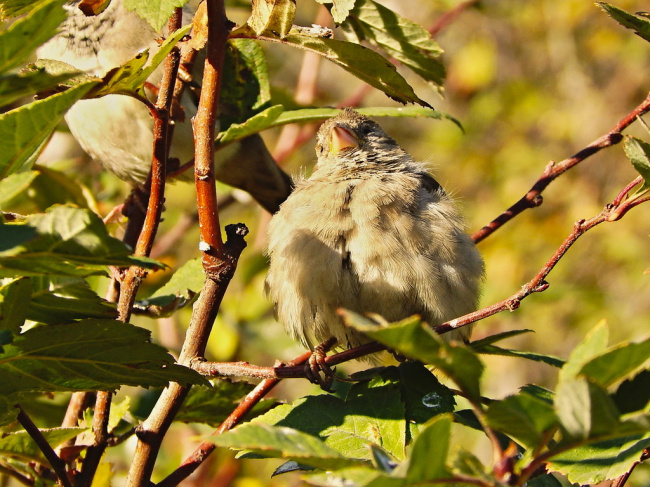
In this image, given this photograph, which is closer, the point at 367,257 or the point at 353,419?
the point at 353,419

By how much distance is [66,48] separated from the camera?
9.54 ft

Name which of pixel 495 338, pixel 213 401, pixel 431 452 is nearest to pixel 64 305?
pixel 213 401

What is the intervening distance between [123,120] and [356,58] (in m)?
1.79

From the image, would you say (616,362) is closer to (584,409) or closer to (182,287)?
(584,409)

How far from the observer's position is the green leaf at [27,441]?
5.21ft

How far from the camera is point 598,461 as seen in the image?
4.15ft

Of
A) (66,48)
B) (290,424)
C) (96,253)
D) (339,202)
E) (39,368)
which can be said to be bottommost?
(290,424)

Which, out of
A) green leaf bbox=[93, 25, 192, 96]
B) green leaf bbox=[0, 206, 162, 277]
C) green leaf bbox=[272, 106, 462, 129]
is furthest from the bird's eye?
green leaf bbox=[0, 206, 162, 277]

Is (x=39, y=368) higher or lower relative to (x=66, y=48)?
lower

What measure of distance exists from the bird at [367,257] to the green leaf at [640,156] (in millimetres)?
851

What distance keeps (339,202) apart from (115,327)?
112 cm

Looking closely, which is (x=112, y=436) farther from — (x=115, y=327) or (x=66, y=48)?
(x=66, y=48)

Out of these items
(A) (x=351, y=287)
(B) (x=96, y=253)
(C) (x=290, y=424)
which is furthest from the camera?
(A) (x=351, y=287)

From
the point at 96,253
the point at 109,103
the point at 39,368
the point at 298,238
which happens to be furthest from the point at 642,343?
the point at 109,103
